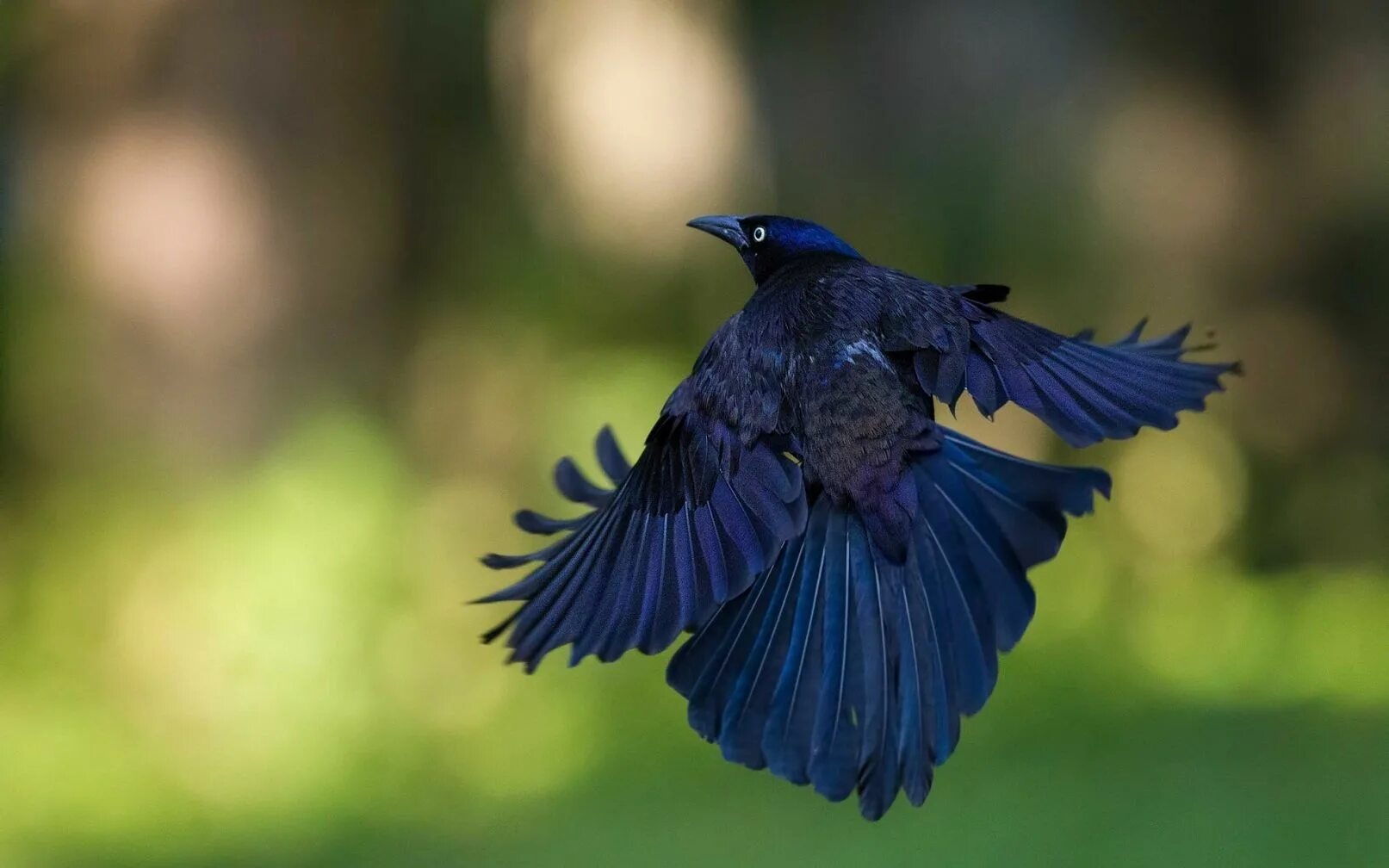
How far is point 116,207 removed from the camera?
6.29 metres

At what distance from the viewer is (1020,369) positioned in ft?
7.72

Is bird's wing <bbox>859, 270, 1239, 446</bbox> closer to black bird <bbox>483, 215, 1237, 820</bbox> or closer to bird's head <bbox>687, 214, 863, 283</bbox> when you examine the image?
black bird <bbox>483, 215, 1237, 820</bbox>

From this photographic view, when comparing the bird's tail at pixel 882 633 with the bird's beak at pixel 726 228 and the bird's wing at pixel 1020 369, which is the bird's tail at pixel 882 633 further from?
the bird's beak at pixel 726 228

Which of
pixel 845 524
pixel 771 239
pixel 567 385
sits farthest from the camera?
pixel 567 385

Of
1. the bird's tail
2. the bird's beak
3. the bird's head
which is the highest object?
the bird's beak

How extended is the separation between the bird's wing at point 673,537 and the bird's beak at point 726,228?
0.48m

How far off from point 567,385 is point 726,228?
362 centimetres

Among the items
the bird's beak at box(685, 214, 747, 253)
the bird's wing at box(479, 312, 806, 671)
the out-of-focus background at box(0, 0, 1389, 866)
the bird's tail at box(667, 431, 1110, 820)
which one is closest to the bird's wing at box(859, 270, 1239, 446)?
the bird's tail at box(667, 431, 1110, 820)

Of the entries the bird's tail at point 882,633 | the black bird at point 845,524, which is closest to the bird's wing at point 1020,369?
the black bird at point 845,524

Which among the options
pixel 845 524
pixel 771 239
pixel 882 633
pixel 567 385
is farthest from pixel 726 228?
pixel 567 385

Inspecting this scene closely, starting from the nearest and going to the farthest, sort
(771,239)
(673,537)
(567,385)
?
(673,537) < (771,239) < (567,385)

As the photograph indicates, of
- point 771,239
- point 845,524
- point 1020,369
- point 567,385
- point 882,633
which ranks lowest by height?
point 882,633

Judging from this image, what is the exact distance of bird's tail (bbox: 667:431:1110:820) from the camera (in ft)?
7.25

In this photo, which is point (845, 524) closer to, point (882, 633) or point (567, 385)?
point (882, 633)
